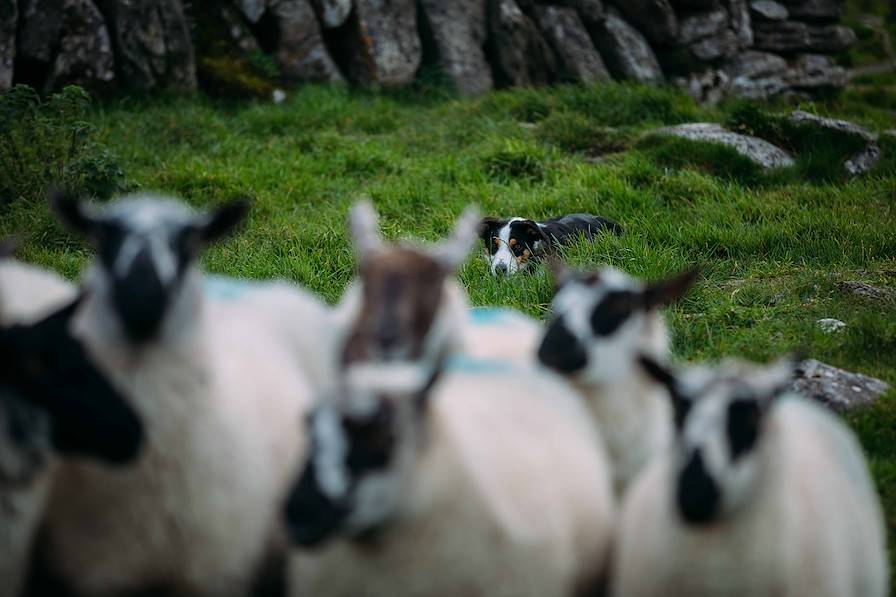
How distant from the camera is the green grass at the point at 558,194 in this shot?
20.4 ft

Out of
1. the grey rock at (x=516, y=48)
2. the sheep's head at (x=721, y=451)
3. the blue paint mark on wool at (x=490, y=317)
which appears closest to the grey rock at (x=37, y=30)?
the grey rock at (x=516, y=48)

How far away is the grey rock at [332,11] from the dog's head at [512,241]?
513 cm

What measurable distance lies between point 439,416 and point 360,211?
1.36 m

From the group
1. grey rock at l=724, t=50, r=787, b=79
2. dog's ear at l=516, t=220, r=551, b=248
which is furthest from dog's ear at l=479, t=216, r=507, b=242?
grey rock at l=724, t=50, r=787, b=79

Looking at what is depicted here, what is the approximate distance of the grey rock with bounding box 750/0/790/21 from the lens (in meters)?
15.0

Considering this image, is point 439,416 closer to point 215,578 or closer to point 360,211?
point 215,578

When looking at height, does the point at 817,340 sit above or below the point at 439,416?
below

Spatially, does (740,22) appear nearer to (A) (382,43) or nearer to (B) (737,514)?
(A) (382,43)

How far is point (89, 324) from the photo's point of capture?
3.12 metres

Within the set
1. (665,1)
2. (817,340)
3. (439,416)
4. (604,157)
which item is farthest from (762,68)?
(439,416)

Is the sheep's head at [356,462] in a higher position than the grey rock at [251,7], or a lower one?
higher

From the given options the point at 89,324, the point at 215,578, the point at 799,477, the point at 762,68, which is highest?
the point at 89,324

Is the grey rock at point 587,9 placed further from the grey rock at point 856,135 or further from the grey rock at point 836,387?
the grey rock at point 836,387

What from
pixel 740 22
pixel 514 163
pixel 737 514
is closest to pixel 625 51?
pixel 740 22
